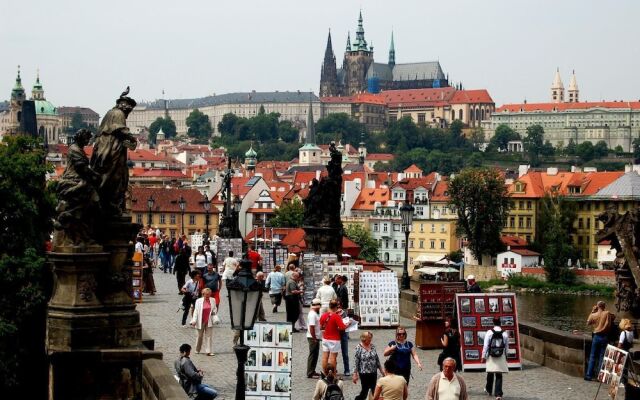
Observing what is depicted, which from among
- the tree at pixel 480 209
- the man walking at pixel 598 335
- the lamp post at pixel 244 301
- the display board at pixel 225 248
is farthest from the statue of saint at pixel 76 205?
the tree at pixel 480 209

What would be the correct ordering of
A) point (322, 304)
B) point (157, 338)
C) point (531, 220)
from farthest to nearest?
point (531, 220)
point (157, 338)
point (322, 304)

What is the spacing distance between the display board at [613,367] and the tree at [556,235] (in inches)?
2652

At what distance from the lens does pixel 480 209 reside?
85.1 meters

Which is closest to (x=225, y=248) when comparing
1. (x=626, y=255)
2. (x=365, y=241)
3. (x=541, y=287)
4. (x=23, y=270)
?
(x=23, y=270)

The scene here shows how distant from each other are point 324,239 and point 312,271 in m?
2.11

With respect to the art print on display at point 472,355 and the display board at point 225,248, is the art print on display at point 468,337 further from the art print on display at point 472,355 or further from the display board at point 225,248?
the display board at point 225,248

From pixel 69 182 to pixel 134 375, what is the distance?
1737mm

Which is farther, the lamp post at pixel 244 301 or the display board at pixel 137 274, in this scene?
the display board at pixel 137 274

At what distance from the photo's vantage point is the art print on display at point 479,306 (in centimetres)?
1484

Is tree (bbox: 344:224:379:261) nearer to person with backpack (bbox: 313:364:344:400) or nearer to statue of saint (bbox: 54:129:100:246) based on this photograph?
person with backpack (bbox: 313:364:344:400)

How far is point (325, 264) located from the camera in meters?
21.5

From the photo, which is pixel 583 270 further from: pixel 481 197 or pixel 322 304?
pixel 322 304

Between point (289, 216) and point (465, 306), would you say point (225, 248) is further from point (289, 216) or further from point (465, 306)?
point (289, 216)

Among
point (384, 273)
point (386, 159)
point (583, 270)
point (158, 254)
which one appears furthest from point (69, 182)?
point (386, 159)
